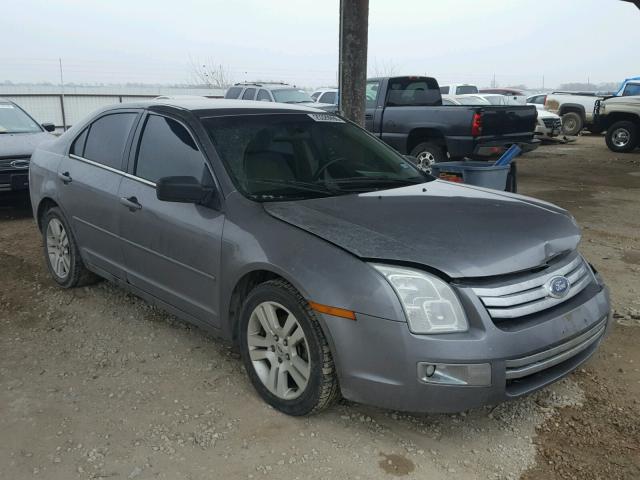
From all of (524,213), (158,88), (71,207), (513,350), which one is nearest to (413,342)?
(513,350)

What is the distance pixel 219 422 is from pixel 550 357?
164 cm

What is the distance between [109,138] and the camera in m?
4.29

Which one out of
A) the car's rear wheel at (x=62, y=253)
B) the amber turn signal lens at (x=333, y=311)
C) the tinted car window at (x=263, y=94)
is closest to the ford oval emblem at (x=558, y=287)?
the amber turn signal lens at (x=333, y=311)

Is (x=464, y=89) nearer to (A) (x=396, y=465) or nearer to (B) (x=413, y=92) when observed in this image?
(B) (x=413, y=92)

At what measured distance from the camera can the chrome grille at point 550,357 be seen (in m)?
2.58

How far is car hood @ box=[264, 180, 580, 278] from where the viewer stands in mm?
2641

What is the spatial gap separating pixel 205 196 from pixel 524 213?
1746 millimetres

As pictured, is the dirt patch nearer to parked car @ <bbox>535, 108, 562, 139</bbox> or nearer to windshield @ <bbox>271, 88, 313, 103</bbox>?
windshield @ <bbox>271, 88, 313, 103</bbox>

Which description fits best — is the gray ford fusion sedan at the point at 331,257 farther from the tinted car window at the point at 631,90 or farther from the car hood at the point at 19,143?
the tinted car window at the point at 631,90

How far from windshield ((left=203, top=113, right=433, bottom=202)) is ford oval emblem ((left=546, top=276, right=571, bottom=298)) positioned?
1204 mm

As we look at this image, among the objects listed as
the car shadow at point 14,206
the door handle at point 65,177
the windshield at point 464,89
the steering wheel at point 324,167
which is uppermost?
the windshield at point 464,89

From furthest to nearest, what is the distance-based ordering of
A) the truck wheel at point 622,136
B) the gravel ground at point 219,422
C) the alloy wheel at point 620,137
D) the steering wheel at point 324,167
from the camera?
the alloy wheel at point 620,137
the truck wheel at point 622,136
the steering wheel at point 324,167
the gravel ground at point 219,422

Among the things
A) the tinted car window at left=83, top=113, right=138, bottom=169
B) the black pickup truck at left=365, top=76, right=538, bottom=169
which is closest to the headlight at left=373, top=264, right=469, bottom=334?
the tinted car window at left=83, top=113, right=138, bottom=169

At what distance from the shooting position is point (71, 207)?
14.6 feet
